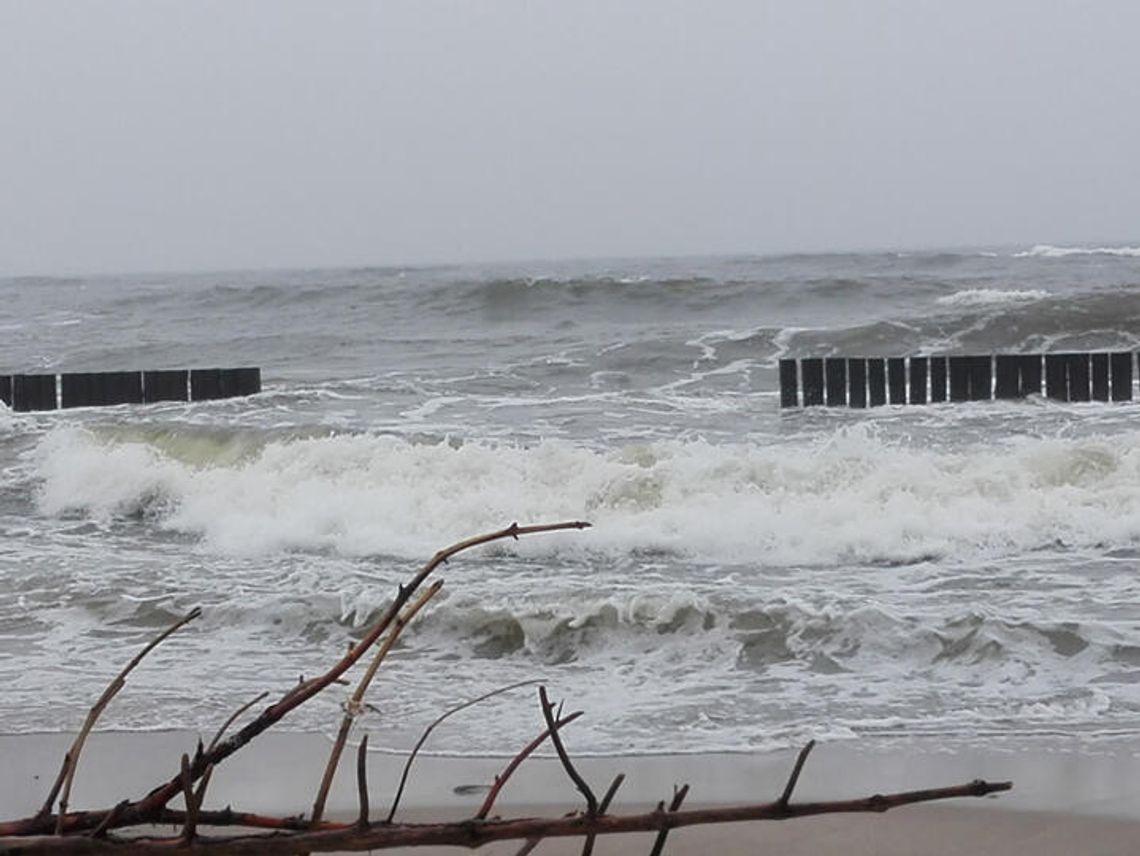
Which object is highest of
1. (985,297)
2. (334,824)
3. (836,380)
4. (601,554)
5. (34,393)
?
(334,824)

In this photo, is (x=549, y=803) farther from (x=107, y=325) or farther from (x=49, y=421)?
(x=107, y=325)

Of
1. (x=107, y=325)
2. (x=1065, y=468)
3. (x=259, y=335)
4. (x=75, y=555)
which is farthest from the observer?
(x=107, y=325)

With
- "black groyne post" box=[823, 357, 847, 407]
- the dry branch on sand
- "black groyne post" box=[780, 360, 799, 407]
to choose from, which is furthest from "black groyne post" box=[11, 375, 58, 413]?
the dry branch on sand

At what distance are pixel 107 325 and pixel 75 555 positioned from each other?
2121 centimetres

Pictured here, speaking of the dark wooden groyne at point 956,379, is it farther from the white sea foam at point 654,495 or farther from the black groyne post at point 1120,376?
the white sea foam at point 654,495

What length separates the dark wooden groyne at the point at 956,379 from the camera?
13.0 m

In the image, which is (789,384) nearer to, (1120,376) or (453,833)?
(1120,376)

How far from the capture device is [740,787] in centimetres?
431

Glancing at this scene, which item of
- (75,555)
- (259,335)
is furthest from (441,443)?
(259,335)

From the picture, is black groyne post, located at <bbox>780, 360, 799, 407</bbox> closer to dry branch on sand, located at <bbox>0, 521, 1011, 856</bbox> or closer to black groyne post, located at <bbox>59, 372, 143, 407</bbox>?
black groyne post, located at <bbox>59, 372, 143, 407</bbox>

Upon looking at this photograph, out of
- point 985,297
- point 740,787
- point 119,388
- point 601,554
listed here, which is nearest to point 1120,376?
point 601,554

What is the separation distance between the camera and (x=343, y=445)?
36.1 feet

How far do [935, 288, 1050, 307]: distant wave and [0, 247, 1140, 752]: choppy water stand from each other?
23.4 ft

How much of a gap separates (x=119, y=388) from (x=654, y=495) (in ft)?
25.6
